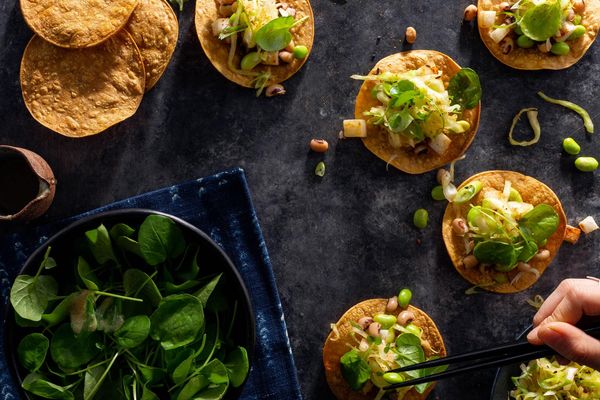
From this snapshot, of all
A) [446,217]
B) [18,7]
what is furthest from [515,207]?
[18,7]

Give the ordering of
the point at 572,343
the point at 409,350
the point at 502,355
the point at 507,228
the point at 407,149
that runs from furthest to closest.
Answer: the point at 407,149, the point at 507,228, the point at 409,350, the point at 502,355, the point at 572,343

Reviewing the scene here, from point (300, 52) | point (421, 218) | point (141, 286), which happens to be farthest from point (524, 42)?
point (141, 286)

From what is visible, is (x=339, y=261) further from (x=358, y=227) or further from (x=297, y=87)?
(x=297, y=87)

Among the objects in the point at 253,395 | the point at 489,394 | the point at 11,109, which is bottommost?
the point at 489,394

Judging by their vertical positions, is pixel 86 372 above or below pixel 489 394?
above

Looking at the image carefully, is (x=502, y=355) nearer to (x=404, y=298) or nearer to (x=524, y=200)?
(x=404, y=298)

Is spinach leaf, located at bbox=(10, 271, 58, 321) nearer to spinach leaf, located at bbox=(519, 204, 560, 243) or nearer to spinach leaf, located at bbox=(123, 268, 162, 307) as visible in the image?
spinach leaf, located at bbox=(123, 268, 162, 307)
